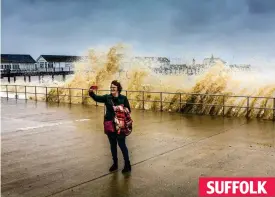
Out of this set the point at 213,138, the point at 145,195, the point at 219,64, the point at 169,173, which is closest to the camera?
the point at 145,195

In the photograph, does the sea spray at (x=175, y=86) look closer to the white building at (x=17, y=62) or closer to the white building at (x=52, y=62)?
the white building at (x=17, y=62)

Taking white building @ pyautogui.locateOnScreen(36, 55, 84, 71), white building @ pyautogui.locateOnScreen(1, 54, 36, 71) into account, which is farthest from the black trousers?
white building @ pyautogui.locateOnScreen(36, 55, 84, 71)

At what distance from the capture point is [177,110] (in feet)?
50.3

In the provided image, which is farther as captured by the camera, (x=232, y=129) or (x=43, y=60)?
(x=43, y=60)

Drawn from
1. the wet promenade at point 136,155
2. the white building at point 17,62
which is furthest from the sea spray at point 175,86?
the white building at point 17,62

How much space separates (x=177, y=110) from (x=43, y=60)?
93.4 metres

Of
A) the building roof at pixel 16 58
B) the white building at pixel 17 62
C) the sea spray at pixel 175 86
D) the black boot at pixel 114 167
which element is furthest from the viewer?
the building roof at pixel 16 58

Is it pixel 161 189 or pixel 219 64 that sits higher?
pixel 219 64

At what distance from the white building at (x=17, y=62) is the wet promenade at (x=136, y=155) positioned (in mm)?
81719

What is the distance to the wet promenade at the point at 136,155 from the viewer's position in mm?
5602

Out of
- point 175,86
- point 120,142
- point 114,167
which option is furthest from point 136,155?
point 175,86

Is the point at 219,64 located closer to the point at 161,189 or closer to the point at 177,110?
the point at 177,110

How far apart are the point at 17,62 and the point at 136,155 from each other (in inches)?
3805

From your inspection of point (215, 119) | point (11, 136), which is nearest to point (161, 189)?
point (11, 136)
